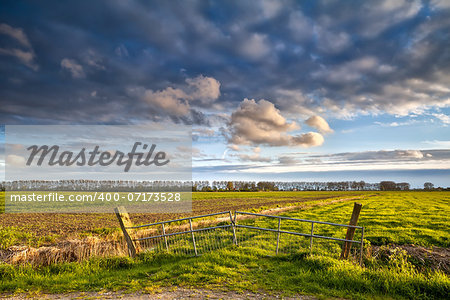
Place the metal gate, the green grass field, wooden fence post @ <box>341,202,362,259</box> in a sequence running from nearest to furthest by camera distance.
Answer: the green grass field < wooden fence post @ <box>341,202,362,259</box> < the metal gate

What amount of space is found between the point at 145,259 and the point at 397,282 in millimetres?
8236

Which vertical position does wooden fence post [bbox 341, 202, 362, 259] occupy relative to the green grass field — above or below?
above

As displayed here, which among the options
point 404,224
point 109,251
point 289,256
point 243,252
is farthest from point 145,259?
point 404,224

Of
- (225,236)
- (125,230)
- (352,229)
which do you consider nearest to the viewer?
(352,229)

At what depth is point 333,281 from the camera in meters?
7.31

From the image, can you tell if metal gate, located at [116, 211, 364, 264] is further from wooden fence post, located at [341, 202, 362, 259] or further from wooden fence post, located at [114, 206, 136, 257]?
wooden fence post, located at [341, 202, 362, 259]

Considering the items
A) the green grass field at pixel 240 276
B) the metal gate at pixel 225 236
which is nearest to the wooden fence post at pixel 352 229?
the metal gate at pixel 225 236

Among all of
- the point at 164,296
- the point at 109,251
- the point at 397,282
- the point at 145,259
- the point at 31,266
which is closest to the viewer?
the point at 164,296

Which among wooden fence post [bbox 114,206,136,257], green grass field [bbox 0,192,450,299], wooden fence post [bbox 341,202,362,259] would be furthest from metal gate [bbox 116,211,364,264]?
green grass field [bbox 0,192,450,299]

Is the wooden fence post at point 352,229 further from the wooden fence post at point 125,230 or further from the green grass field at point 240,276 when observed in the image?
the wooden fence post at point 125,230

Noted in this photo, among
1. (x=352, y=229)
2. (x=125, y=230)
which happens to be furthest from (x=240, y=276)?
(x=125, y=230)

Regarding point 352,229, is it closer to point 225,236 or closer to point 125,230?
point 125,230

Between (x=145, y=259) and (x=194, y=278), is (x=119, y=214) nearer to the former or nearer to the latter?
(x=145, y=259)

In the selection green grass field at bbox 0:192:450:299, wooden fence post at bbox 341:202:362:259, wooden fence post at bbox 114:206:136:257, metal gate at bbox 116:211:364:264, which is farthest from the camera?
wooden fence post at bbox 114:206:136:257
